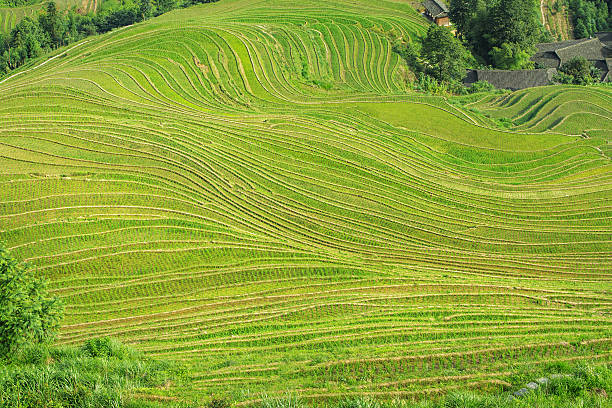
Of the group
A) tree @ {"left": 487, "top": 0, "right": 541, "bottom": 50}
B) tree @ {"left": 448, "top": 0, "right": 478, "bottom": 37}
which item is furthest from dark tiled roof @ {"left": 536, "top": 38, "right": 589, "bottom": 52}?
tree @ {"left": 448, "top": 0, "right": 478, "bottom": 37}

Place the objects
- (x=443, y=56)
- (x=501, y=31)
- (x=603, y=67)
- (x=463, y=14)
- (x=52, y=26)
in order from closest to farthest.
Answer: (x=443, y=56), (x=603, y=67), (x=501, y=31), (x=463, y=14), (x=52, y=26)

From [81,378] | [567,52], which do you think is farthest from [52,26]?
[81,378]

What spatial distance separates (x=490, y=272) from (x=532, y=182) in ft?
31.4

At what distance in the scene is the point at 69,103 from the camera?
31.2 m

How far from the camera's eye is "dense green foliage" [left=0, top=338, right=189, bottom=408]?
12883 millimetres

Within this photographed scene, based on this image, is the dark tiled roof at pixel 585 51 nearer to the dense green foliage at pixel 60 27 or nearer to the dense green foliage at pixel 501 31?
the dense green foliage at pixel 501 31

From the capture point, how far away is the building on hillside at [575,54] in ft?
182

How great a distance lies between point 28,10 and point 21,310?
8139cm

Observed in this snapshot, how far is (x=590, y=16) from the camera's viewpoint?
72562mm

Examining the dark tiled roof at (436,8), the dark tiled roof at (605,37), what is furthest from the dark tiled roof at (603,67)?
the dark tiled roof at (436,8)

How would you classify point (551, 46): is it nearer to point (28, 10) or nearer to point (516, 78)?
point (516, 78)

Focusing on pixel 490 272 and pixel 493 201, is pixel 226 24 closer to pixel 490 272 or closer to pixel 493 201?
pixel 493 201

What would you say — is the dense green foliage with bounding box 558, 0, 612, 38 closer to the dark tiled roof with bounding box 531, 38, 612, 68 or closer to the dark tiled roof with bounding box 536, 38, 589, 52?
the dark tiled roof with bounding box 531, 38, 612, 68

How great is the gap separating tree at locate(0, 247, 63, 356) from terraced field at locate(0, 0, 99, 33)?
71.1m
